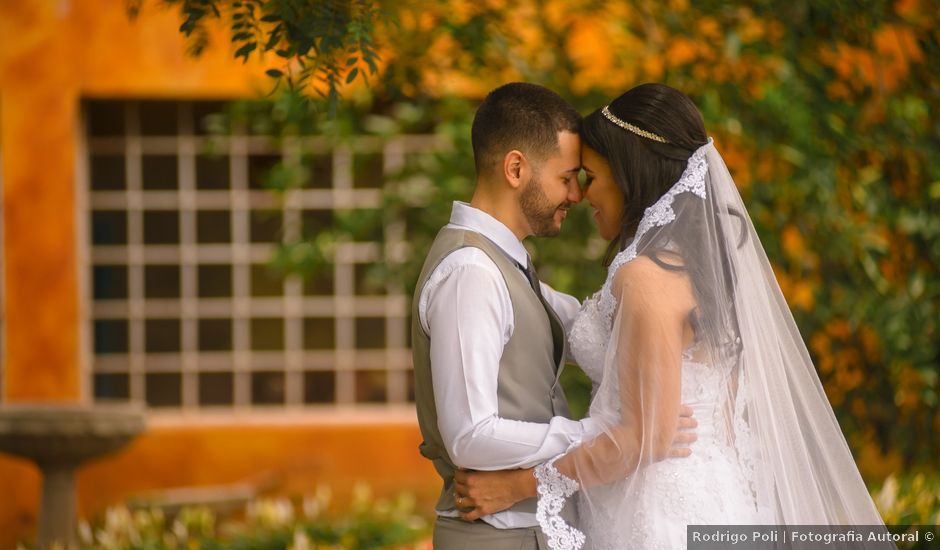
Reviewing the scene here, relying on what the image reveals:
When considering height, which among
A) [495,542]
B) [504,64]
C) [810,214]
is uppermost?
[504,64]

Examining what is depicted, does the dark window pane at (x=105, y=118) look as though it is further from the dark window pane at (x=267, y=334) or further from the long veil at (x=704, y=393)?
the long veil at (x=704, y=393)

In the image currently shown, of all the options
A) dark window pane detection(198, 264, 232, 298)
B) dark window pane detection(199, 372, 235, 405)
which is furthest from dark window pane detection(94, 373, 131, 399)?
dark window pane detection(198, 264, 232, 298)

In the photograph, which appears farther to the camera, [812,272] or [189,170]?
[189,170]

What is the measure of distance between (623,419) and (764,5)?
2.35 m

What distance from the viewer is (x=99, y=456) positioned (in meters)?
5.99

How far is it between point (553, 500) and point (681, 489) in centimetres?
32

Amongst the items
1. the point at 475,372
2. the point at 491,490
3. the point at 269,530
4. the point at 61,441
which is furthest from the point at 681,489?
the point at 61,441

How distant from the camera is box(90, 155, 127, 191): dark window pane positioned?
765 centimetres

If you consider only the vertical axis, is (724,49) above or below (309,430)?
above

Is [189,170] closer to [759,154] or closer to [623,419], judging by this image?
[759,154]

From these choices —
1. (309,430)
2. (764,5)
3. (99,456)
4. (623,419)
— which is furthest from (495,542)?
(309,430)

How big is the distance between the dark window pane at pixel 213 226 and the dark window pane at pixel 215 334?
1.92ft

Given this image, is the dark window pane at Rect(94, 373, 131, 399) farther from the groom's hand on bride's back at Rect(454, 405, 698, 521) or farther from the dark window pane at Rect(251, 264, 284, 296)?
the groom's hand on bride's back at Rect(454, 405, 698, 521)

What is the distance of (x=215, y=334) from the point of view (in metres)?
7.82
